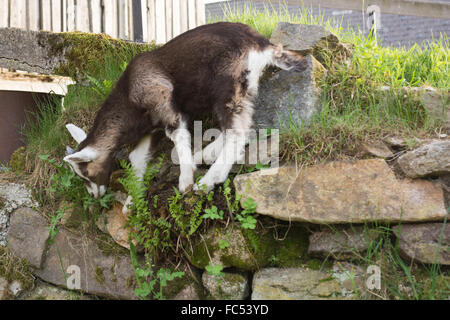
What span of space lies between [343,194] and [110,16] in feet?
14.2

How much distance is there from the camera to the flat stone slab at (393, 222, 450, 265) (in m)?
2.91

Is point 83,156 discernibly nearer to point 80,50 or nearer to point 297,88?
point 80,50

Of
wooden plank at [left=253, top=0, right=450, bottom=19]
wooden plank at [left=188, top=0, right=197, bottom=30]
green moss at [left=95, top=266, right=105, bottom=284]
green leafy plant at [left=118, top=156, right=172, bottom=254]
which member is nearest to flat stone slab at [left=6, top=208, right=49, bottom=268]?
green moss at [left=95, top=266, right=105, bottom=284]

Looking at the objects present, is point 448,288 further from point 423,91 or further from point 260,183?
point 423,91

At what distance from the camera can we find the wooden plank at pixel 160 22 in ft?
20.3

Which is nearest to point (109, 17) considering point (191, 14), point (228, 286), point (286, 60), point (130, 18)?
point (130, 18)

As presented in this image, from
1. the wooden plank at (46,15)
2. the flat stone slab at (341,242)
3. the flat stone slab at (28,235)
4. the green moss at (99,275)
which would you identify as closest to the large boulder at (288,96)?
the flat stone slab at (341,242)

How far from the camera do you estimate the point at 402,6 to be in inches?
232

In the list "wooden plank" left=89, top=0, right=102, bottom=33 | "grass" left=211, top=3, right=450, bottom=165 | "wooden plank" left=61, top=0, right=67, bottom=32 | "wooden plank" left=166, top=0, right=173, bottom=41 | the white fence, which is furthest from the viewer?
"wooden plank" left=166, top=0, right=173, bottom=41

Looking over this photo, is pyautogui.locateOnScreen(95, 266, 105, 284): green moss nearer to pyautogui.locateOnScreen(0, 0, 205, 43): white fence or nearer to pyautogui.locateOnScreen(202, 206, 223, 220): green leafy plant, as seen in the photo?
pyautogui.locateOnScreen(202, 206, 223, 220): green leafy plant

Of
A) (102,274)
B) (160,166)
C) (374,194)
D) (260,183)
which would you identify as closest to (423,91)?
(374,194)

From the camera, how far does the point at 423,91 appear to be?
156 inches

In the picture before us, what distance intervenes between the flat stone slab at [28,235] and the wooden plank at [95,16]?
9.10ft

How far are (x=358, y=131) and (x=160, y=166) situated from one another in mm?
1790
